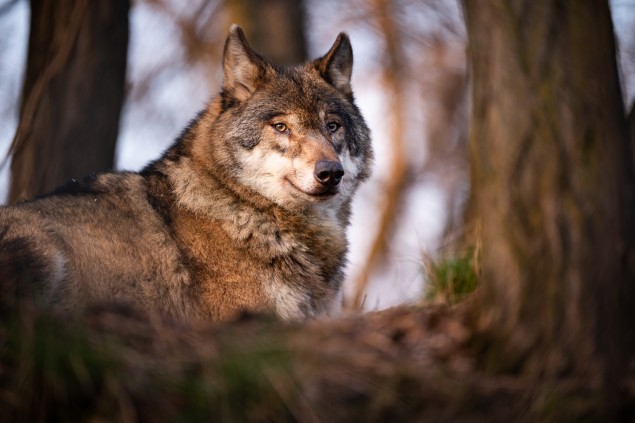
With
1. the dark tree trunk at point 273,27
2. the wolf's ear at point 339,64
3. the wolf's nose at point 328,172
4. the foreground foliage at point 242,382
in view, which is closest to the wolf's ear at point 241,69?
the wolf's ear at point 339,64

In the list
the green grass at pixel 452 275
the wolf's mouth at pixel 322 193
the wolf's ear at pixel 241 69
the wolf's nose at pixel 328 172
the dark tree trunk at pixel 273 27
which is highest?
the dark tree trunk at pixel 273 27

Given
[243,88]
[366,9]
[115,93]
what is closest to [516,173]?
[243,88]

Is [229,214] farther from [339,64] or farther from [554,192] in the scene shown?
[554,192]

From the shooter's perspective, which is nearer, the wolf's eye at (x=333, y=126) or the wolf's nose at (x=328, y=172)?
the wolf's nose at (x=328, y=172)

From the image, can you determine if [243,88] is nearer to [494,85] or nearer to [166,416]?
[494,85]

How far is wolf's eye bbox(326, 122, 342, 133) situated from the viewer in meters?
5.71

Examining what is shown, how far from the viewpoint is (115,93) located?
7.46 metres

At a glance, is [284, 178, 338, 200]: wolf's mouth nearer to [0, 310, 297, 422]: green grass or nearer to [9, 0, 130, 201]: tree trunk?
[0, 310, 297, 422]: green grass

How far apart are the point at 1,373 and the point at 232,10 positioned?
8389 mm

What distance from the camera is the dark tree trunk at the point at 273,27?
10.2 metres

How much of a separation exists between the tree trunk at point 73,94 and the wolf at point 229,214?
5.49ft

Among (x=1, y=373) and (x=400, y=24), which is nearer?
(x=1, y=373)

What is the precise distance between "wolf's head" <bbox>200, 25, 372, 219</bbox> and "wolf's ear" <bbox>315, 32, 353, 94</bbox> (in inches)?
0.6

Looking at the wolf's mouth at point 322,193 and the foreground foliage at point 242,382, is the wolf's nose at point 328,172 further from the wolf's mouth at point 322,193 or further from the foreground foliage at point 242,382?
the foreground foliage at point 242,382
